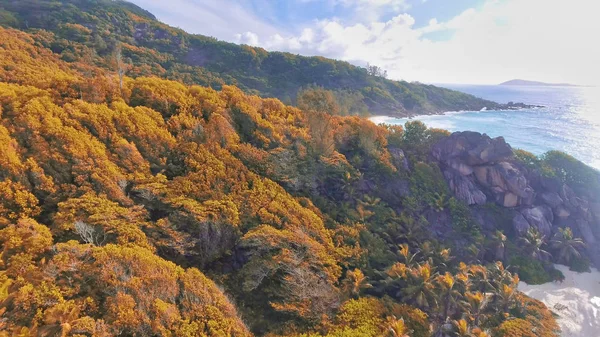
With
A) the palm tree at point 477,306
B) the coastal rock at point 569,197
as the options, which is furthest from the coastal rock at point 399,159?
the coastal rock at point 569,197

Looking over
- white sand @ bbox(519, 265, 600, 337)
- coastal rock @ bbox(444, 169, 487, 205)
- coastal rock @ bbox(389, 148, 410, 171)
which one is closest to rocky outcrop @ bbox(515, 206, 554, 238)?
white sand @ bbox(519, 265, 600, 337)

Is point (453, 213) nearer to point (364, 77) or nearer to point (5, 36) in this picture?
point (5, 36)

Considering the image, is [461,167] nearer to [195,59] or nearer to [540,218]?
[540,218]

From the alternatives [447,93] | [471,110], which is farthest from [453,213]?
[447,93]

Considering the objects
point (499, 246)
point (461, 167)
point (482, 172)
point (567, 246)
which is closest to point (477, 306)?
point (499, 246)

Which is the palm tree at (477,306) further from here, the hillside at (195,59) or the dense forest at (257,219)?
the hillside at (195,59)

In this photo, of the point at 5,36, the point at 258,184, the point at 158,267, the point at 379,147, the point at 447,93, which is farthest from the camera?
the point at 447,93
